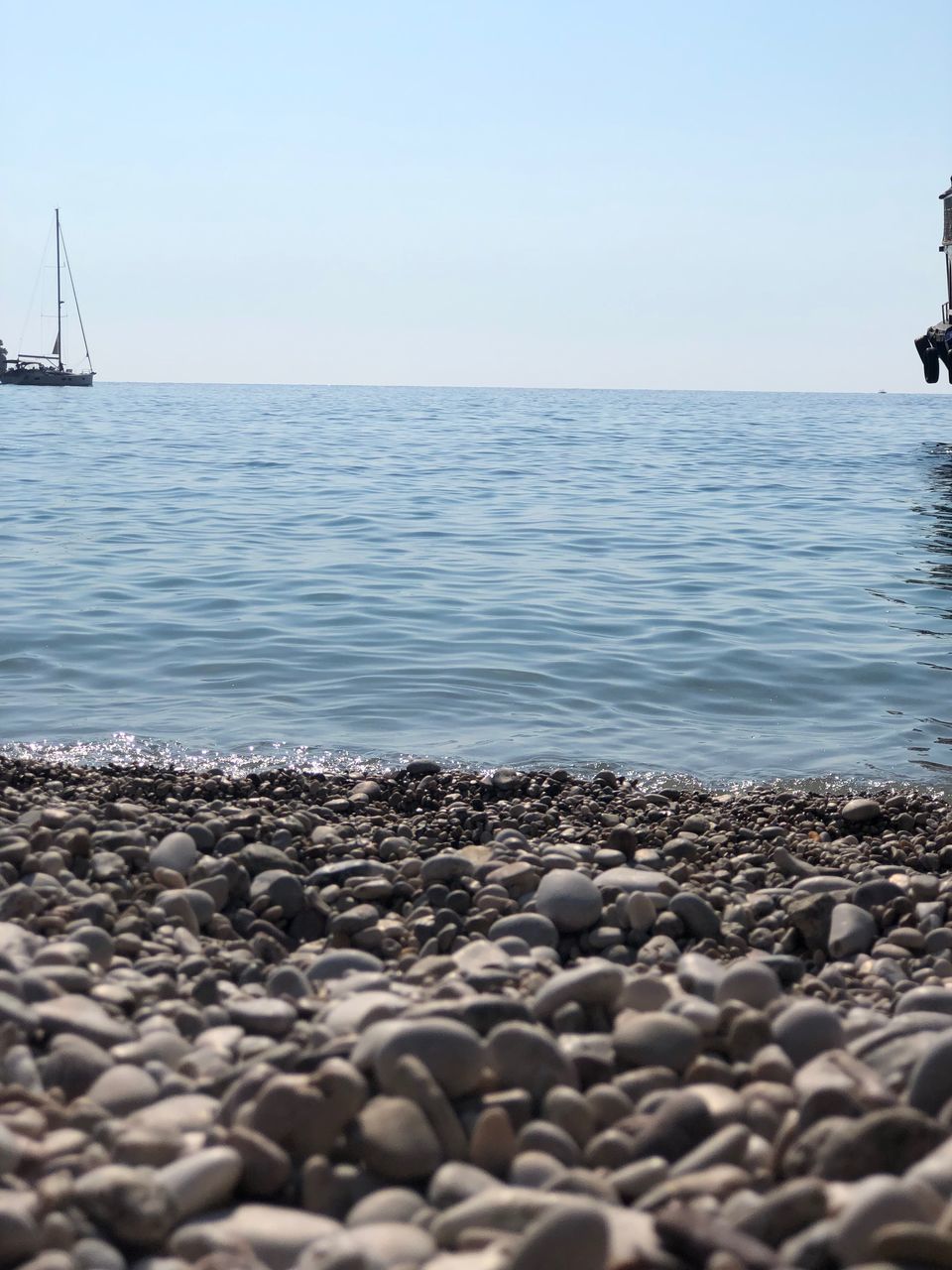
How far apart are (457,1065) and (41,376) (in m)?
75.2

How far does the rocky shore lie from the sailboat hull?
7253 centimetres

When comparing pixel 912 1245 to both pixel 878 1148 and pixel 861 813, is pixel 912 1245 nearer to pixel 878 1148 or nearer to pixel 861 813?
pixel 878 1148

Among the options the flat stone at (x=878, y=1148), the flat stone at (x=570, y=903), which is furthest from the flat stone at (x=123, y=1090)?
the flat stone at (x=570, y=903)

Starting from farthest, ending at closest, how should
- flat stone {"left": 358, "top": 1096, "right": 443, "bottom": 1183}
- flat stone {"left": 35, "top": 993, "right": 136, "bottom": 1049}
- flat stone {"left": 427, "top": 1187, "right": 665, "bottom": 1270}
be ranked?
1. flat stone {"left": 35, "top": 993, "right": 136, "bottom": 1049}
2. flat stone {"left": 358, "top": 1096, "right": 443, "bottom": 1183}
3. flat stone {"left": 427, "top": 1187, "right": 665, "bottom": 1270}

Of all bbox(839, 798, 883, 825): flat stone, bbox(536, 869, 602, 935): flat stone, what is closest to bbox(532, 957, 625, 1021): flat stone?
bbox(536, 869, 602, 935): flat stone

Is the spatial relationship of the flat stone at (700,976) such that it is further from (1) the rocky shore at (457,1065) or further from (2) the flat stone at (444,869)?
(2) the flat stone at (444,869)

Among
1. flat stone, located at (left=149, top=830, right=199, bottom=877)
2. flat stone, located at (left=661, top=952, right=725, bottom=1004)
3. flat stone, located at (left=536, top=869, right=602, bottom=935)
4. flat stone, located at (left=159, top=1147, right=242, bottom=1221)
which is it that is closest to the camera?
flat stone, located at (left=159, top=1147, right=242, bottom=1221)

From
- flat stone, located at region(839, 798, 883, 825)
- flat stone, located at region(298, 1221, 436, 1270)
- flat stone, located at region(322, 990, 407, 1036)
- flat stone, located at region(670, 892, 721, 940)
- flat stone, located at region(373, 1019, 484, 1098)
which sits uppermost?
flat stone, located at region(373, 1019, 484, 1098)

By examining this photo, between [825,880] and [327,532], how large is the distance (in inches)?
435

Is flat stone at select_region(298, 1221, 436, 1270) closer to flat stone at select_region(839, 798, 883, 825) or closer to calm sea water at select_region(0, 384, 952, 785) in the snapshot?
flat stone at select_region(839, 798, 883, 825)

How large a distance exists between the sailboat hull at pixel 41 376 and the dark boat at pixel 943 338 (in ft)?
162

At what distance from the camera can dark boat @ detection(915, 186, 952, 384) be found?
35.8 meters

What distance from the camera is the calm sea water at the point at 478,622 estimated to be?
719cm

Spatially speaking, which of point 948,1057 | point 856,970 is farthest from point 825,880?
point 948,1057
